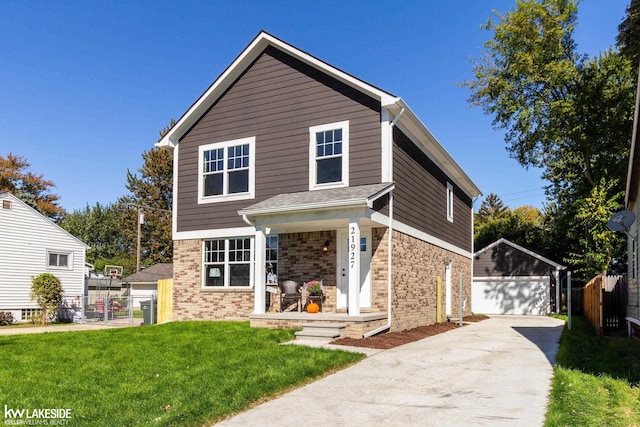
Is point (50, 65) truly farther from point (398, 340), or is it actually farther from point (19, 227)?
point (398, 340)

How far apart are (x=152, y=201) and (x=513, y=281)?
3537 centimetres

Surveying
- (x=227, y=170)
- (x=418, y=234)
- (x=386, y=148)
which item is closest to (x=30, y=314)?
(x=227, y=170)

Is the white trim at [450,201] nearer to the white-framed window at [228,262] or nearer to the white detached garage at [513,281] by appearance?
the white-framed window at [228,262]

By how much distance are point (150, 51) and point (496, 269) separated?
71.7ft

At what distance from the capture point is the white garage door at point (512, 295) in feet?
95.1

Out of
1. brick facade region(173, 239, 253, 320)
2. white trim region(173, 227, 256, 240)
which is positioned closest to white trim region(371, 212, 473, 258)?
white trim region(173, 227, 256, 240)

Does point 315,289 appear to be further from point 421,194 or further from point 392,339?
point 421,194

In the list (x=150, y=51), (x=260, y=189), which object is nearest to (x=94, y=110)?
(x=150, y=51)

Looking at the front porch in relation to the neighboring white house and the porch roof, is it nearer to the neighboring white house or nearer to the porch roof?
the porch roof

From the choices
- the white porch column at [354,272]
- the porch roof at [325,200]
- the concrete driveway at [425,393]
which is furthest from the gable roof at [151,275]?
the concrete driveway at [425,393]

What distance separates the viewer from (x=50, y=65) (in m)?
20.3

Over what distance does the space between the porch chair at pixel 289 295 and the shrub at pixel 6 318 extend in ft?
51.0

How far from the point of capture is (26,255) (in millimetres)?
24453

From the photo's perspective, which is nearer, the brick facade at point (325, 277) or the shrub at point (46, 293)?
the brick facade at point (325, 277)
